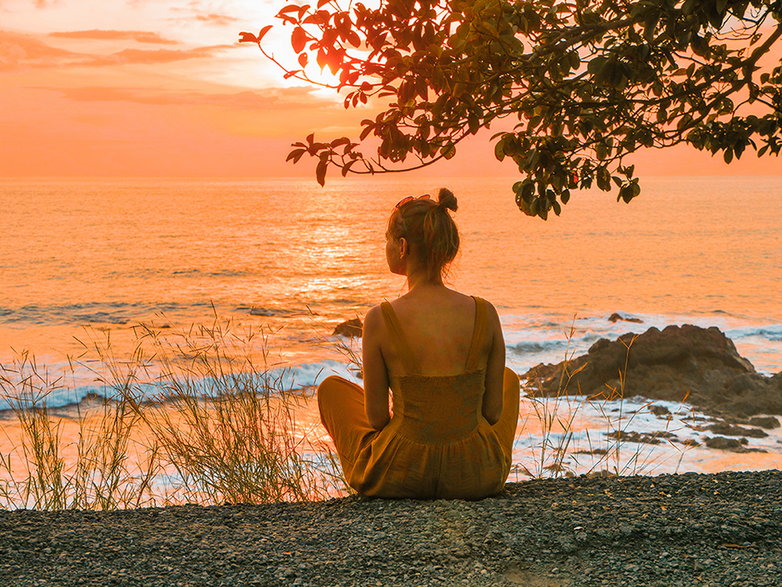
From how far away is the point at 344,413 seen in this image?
4.54m

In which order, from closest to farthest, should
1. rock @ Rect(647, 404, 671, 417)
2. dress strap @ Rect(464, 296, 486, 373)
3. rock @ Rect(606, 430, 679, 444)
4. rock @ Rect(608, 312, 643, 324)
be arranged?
dress strap @ Rect(464, 296, 486, 373), rock @ Rect(606, 430, 679, 444), rock @ Rect(647, 404, 671, 417), rock @ Rect(608, 312, 643, 324)

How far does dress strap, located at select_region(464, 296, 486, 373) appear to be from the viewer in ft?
13.5

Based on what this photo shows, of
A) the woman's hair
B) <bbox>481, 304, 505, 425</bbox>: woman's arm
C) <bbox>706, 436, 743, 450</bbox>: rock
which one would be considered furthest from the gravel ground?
<bbox>706, 436, 743, 450</bbox>: rock

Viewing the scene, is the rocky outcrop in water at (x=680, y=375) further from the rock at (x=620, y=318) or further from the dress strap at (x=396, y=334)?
the dress strap at (x=396, y=334)

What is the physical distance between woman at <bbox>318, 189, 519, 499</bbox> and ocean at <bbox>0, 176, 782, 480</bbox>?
0.60 meters

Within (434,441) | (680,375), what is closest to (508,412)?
(434,441)

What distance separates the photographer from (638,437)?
9.74 m

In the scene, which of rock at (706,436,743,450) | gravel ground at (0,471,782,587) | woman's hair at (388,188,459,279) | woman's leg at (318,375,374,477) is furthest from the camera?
rock at (706,436,743,450)

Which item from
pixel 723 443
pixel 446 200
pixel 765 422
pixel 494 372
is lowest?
pixel 723 443

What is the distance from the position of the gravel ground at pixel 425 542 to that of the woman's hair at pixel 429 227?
1366 millimetres

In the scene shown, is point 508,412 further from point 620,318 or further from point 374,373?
point 620,318

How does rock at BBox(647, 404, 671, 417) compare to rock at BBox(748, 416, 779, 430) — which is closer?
rock at BBox(748, 416, 779, 430)

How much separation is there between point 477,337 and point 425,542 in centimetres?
111

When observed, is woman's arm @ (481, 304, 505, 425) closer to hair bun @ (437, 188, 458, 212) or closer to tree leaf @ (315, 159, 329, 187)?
hair bun @ (437, 188, 458, 212)
